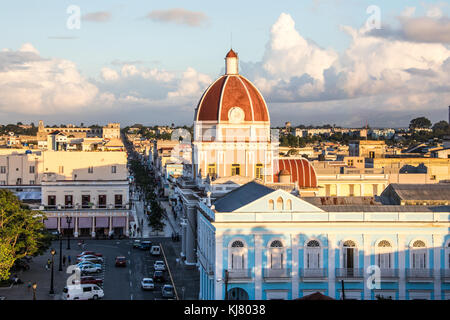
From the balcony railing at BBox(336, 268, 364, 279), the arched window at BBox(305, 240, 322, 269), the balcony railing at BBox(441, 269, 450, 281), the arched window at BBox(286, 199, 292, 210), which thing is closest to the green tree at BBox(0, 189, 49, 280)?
the arched window at BBox(286, 199, 292, 210)

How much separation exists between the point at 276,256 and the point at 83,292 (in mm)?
12849

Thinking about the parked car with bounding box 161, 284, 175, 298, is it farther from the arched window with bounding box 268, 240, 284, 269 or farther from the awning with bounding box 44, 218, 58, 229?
the awning with bounding box 44, 218, 58, 229

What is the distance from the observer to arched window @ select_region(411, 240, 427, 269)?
103ft

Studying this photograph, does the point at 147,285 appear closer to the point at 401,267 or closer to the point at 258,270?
the point at 258,270

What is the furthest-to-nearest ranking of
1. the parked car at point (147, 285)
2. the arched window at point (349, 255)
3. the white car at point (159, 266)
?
the white car at point (159, 266), the parked car at point (147, 285), the arched window at point (349, 255)

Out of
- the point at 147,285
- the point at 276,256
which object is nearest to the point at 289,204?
the point at 276,256

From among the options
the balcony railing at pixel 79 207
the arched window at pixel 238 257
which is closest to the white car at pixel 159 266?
the arched window at pixel 238 257

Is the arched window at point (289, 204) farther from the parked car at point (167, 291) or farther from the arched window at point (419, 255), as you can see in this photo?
the parked car at point (167, 291)

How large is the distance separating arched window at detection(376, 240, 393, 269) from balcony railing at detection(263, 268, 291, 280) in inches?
171

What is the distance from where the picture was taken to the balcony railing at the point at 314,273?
31.2m

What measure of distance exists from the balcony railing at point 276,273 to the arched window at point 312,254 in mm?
1029

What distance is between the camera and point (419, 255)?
3158cm
